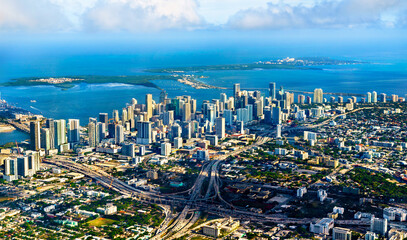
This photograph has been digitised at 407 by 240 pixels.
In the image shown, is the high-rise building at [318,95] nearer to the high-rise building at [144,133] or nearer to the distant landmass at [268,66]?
the high-rise building at [144,133]

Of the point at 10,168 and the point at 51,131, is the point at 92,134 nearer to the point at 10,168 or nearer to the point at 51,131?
the point at 51,131

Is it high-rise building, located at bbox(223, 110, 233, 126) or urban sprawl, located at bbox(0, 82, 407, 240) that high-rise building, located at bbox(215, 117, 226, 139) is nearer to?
urban sprawl, located at bbox(0, 82, 407, 240)

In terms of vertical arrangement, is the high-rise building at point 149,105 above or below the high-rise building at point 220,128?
above

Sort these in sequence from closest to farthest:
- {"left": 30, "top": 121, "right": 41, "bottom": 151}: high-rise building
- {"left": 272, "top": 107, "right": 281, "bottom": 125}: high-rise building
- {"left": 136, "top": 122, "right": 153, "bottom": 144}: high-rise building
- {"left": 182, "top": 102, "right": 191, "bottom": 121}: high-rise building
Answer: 1. {"left": 30, "top": 121, "right": 41, "bottom": 151}: high-rise building
2. {"left": 136, "top": 122, "right": 153, "bottom": 144}: high-rise building
3. {"left": 182, "top": 102, "right": 191, "bottom": 121}: high-rise building
4. {"left": 272, "top": 107, "right": 281, "bottom": 125}: high-rise building

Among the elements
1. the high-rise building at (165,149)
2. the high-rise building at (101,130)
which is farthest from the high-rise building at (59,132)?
the high-rise building at (165,149)

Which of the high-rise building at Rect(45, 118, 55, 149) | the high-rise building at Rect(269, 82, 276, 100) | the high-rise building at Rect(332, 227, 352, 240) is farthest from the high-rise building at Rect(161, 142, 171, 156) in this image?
the high-rise building at Rect(269, 82, 276, 100)

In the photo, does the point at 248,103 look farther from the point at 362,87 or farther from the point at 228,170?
the point at 362,87

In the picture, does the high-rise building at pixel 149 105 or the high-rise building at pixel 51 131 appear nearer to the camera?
the high-rise building at pixel 51 131

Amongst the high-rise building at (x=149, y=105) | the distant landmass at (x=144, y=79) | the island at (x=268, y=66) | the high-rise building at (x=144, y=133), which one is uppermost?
the island at (x=268, y=66)

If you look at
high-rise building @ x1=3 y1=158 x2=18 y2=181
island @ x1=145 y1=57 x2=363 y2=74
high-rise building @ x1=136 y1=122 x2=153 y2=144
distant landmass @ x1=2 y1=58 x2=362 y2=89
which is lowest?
high-rise building @ x1=3 y1=158 x2=18 y2=181

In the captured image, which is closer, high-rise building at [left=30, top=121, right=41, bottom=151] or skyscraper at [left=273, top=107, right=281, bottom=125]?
high-rise building at [left=30, top=121, right=41, bottom=151]

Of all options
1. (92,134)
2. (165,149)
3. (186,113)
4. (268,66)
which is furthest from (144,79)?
(165,149)
